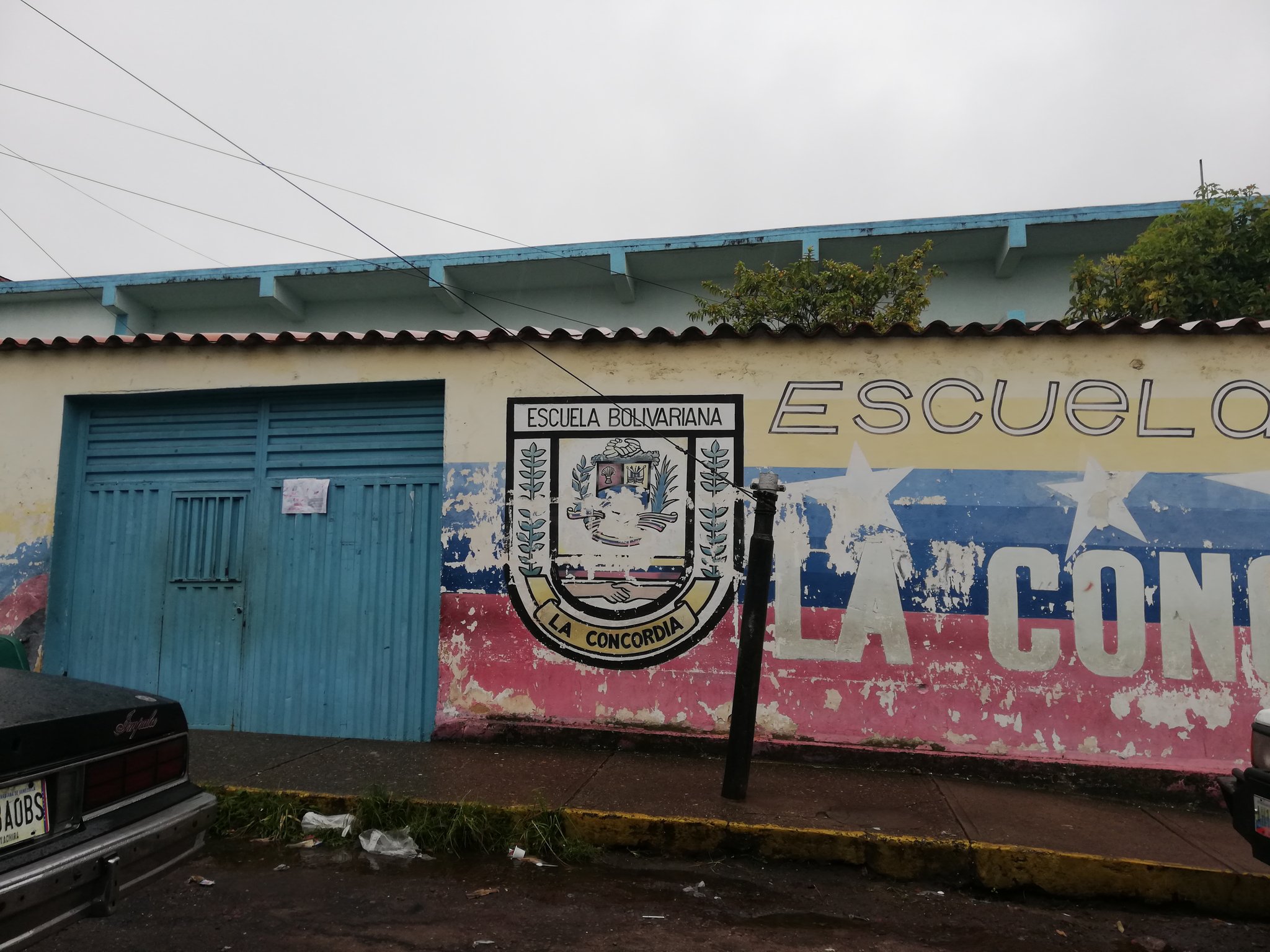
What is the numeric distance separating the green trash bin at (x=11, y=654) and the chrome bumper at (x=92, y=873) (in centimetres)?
188

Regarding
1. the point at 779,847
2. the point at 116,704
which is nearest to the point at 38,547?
the point at 116,704

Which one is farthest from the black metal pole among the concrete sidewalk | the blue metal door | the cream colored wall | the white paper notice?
the blue metal door

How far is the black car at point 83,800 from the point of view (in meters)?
2.28

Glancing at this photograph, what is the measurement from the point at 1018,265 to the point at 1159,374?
7.97m

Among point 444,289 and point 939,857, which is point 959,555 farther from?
point 444,289

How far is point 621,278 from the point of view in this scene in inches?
507

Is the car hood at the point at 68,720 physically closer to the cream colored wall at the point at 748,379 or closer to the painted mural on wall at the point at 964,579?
the painted mural on wall at the point at 964,579

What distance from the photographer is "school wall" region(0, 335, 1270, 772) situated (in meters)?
5.12

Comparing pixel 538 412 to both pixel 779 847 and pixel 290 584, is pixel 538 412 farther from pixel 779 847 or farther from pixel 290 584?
pixel 779 847

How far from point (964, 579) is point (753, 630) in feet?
5.89

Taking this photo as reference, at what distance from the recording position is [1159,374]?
209 inches

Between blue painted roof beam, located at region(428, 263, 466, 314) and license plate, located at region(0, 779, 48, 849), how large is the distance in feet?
36.7

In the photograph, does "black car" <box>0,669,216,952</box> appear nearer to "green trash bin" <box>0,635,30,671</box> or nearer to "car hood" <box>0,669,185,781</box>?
"car hood" <box>0,669,185,781</box>

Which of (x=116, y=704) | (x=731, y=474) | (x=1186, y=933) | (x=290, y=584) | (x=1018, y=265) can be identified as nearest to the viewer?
(x=116, y=704)
